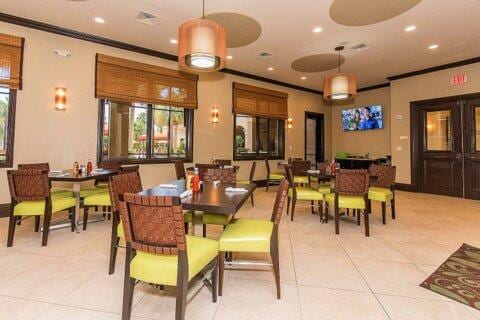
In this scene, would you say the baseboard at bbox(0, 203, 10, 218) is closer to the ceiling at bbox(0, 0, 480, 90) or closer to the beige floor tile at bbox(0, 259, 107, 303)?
the beige floor tile at bbox(0, 259, 107, 303)

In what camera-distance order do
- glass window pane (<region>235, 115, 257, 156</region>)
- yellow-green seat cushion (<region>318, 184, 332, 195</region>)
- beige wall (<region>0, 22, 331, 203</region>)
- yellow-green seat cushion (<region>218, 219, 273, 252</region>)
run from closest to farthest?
yellow-green seat cushion (<region>218, 219, 273, 252</region>)
beige wall (<region>0, 22, 331, 203</region>)
yellow-green seat cushion (<region>318, 184, 332, 195</region>)
glass window pane (<region>235, 115, 257, 156</region>)

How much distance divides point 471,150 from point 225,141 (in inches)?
240

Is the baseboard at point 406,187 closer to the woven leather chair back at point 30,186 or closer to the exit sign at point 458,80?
the exit sign at point 458,80

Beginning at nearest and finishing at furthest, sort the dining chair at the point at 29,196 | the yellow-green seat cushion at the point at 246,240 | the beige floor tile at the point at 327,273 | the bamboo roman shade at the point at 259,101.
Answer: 1. the yellow-green seat cushion at the point at 246,240
2. the beige floor tile at the point at 327,273
3. the dining chair at the point at 29,196
4. the bamboo roman shade at the point at 259,101

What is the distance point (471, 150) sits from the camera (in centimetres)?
621

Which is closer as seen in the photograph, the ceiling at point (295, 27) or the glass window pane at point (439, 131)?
the ceiling at point (295, 27)

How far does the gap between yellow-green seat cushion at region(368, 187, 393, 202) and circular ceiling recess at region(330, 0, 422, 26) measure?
2877 mm

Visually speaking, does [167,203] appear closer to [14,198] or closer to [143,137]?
[14,198]

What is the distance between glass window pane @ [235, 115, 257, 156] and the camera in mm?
7588

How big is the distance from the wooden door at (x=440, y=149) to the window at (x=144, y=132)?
6.34m

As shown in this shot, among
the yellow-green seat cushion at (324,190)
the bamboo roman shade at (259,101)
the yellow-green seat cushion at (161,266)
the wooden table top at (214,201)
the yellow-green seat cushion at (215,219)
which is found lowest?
the yellow-green seat cushion at (161,266)

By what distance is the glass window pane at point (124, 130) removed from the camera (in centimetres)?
538

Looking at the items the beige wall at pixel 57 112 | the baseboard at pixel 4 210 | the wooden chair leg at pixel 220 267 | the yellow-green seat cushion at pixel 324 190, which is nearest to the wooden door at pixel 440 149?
the yellow-green seat cushion at pixel 324 190

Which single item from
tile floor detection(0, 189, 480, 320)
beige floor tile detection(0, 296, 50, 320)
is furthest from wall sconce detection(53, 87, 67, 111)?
beige floor tile detection(0, 296, 50, 320)
